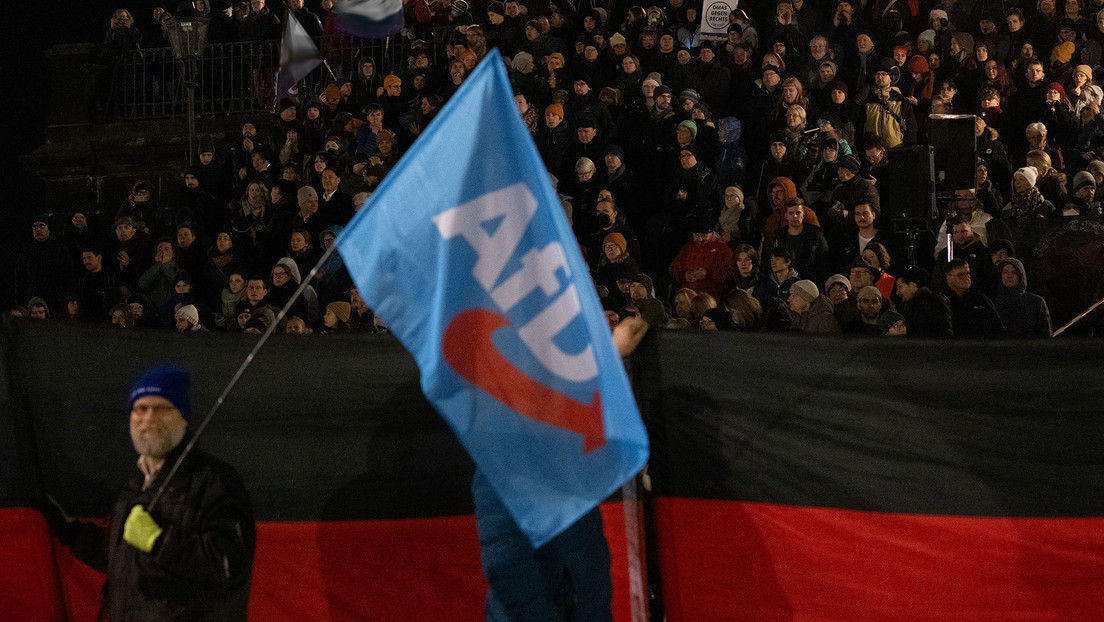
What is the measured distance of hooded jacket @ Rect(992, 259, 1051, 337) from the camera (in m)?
9.06

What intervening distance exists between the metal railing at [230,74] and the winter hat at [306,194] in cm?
541

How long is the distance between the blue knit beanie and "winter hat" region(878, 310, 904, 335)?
5.05 m

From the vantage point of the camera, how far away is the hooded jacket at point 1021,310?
9062 mm

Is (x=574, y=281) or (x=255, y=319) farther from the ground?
(x=574, y=281)

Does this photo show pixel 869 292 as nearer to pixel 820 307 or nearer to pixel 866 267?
pixel 820 307

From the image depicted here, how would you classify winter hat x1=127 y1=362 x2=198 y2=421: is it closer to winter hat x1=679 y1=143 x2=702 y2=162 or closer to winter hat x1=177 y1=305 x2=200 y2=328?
winter hat x1=177 y1=305 x2=200 y2=328

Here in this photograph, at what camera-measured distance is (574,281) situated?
4.32 metres

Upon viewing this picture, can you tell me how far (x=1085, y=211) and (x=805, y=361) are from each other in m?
6.85

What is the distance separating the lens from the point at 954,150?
11516 millimetres

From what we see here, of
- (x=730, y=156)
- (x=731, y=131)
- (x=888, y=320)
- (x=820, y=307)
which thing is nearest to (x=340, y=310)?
(x=820, y=307)

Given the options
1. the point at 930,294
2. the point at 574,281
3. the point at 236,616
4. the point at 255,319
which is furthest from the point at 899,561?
the point at 255,319

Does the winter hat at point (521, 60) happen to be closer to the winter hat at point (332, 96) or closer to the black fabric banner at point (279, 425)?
the winter hat at point (332, 96)

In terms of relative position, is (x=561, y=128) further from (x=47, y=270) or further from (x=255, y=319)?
(x=47, y=270)

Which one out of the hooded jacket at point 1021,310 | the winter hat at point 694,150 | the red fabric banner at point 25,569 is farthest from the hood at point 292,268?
the red fabric banner at point 25,569
